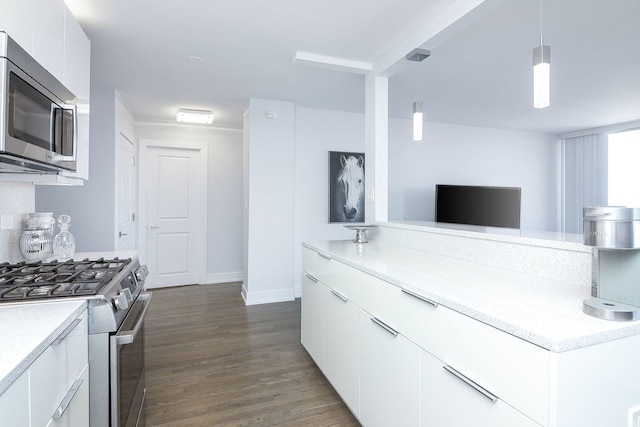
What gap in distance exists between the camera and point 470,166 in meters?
5.46

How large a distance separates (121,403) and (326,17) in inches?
95.5

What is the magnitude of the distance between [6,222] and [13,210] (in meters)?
0.12

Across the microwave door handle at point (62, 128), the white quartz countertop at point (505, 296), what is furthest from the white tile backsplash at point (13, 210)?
the white quartz countertop at point (505, 296)

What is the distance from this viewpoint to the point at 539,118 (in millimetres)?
4949

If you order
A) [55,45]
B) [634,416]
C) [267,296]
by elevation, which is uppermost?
[55,45]

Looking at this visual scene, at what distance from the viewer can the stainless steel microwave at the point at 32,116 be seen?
116cm

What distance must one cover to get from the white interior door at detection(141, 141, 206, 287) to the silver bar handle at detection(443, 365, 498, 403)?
442 centimetres

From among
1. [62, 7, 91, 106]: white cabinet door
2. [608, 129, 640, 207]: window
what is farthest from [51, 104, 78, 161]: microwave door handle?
[608, 129, 640, 207]: window

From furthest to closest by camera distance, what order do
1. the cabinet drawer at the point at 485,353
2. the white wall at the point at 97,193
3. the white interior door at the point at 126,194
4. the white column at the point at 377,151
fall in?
the white interior door at the point at 126,194 → the white wall at the point at 97,193 → the white column at the point at 377,151 → the cabinet drawer at the point at 485,353

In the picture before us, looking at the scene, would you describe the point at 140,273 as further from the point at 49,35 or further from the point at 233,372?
the point at 49,35

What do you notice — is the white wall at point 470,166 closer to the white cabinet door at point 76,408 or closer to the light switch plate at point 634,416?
the light switch plate at point 634,416

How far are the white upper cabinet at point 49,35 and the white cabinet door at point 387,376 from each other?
2.04 meters

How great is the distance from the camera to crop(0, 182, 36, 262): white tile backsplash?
1896mm

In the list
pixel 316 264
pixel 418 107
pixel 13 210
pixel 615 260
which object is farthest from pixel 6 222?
pixel 615 260
